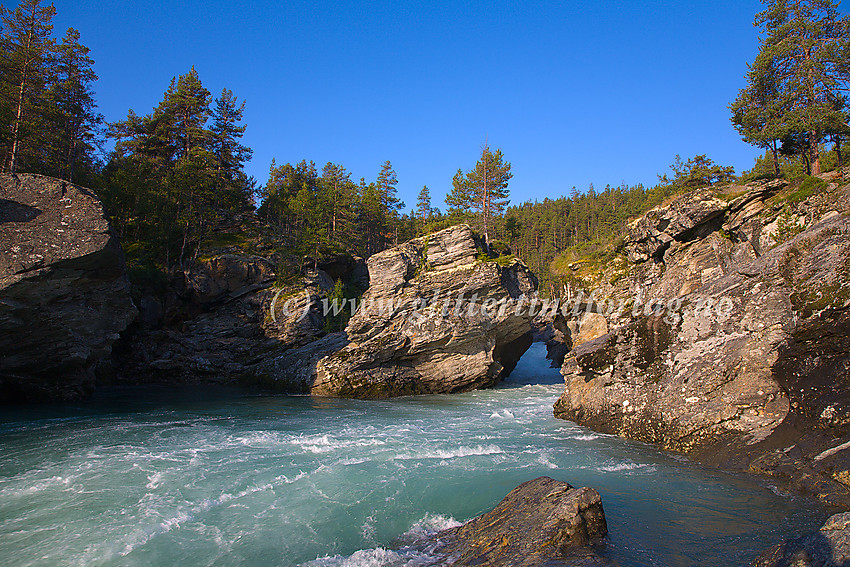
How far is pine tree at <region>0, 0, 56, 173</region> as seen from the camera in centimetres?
2495

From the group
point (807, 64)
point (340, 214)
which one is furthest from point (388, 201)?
point (807, 64)

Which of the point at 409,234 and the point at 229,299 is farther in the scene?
the point at 409,234

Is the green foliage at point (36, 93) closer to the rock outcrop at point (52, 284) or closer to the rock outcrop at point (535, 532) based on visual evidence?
the rock outcrop at point (52, 284)

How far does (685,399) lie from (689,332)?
218 cm

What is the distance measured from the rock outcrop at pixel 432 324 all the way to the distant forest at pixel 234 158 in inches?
175

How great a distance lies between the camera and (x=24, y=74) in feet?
82.6

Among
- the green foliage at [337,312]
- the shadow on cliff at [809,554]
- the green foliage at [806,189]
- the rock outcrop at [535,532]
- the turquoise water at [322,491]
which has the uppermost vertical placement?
the green foliage at [806,189]

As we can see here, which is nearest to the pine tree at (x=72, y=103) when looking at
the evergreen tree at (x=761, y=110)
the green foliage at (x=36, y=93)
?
the green foliage at (x=36, y=93)

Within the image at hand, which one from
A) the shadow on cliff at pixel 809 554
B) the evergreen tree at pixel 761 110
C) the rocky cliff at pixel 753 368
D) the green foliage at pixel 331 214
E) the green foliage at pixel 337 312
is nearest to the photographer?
the shadow on cliff at pixel 809 554

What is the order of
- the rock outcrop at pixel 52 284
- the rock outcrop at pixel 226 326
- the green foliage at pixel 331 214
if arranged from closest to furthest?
the rock outcrop at pixel 52 284
the rock outcrop at pixel 226 326
the green foliage at pixel 331 214

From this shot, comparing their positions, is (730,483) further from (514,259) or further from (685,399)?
(514,259)

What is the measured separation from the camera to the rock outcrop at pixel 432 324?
2683 cm

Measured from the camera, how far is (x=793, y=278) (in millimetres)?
11258

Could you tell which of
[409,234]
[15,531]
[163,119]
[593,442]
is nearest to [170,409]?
[15,531]
